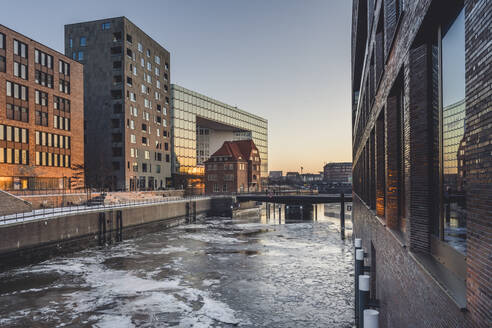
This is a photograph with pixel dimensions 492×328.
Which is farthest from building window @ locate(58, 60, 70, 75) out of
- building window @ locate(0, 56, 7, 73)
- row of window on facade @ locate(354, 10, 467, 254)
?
row of window on facade @ locate(354, 10, 467, 254)

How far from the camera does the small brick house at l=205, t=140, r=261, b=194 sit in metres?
97.3

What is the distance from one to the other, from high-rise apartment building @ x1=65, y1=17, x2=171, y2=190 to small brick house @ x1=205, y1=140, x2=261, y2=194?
2377cm

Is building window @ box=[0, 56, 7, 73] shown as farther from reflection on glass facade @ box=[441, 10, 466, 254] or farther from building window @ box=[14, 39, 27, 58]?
reflection on glass facade @ box=[441, 10, 466, 254]

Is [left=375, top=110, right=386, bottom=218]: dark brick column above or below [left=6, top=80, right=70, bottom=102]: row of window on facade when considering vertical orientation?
below

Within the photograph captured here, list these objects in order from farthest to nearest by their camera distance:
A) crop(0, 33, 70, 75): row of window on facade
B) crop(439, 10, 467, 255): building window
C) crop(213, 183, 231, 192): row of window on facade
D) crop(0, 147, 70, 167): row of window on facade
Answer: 1. crop(213, 183, 231, 192): row of window on facade
2. crop(0, 33, 70, 75): row of window on facade
3. crop(0, 147, 70, 167): row of window on facade
4. crop(439, 10, 467, 255): building window

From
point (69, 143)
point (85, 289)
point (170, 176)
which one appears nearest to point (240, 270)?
point (85, 289)

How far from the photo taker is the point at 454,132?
17.6ft

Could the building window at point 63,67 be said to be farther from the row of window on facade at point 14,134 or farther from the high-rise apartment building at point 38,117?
the row of window on facade at point 14,134

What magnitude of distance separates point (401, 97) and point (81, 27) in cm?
8036

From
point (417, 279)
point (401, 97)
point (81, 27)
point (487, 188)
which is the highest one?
point (81, 27)

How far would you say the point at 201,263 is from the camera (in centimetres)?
2692

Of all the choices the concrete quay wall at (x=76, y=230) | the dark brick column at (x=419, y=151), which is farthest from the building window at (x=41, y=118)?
the dark brick column at (x=419, y=151)

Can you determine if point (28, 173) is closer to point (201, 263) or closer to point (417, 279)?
point (201, 263)

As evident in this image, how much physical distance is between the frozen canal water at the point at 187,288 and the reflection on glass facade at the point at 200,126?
218ft
